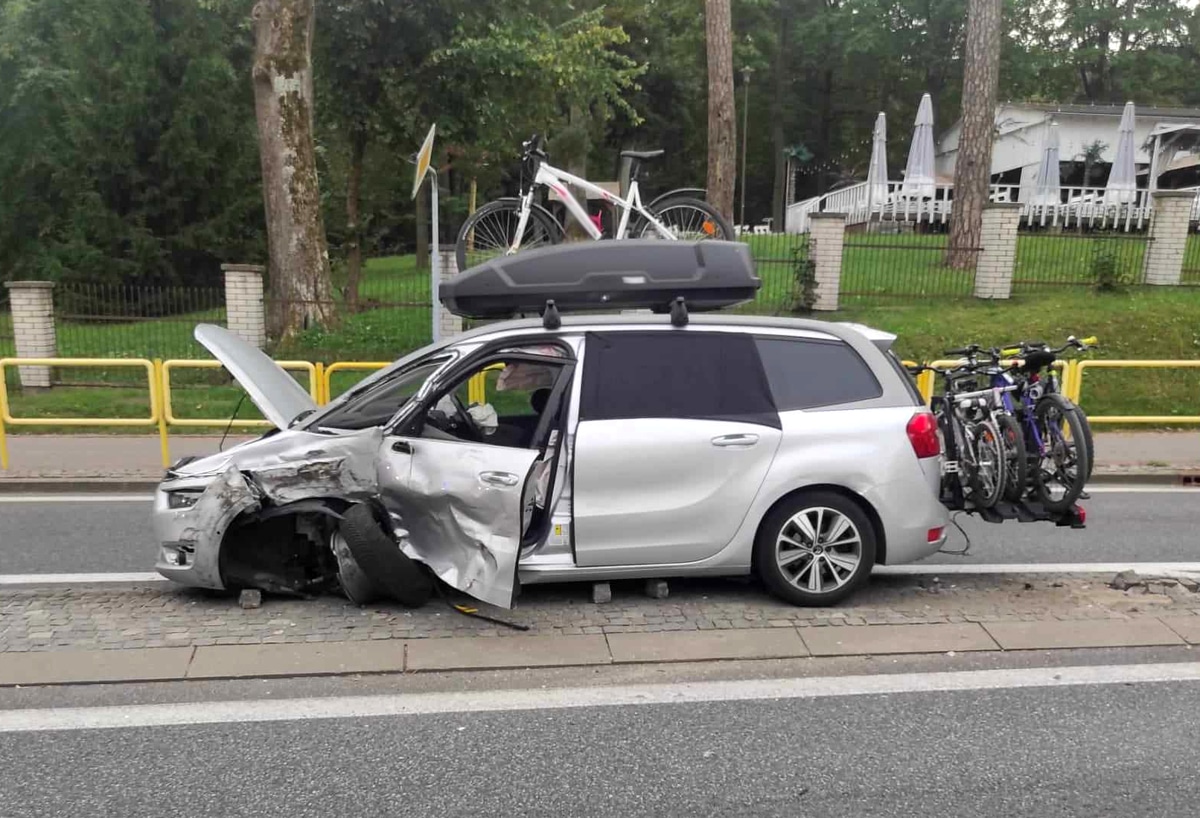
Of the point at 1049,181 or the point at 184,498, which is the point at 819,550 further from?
the point at 1049,181

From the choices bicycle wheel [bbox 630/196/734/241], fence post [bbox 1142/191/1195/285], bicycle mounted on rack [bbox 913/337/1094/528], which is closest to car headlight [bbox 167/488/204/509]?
bicycle mounted on rack [bbox 913/337/1094/528]

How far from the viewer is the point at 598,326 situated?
198 inches

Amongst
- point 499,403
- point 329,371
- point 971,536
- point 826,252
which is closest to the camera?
point 499,403

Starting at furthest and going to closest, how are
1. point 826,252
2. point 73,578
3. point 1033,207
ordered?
point 1033,207, point 826,252, point 73,578

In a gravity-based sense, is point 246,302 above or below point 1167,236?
below

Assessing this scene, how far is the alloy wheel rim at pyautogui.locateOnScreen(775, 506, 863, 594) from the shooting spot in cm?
Answer: 496

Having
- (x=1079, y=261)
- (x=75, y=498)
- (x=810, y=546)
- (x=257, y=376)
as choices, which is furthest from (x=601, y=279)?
(x=1079, y=261)

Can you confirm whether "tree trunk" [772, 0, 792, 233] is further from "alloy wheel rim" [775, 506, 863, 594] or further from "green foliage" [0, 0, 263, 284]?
"alloy wheel rim" [775, 506, 863, 594]

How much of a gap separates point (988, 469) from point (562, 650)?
9.10 ft

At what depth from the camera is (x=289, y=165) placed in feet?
49.4

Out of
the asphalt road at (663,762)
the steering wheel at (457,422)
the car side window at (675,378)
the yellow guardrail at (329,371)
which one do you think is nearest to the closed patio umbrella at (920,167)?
the yellow guardrail at (329,371)

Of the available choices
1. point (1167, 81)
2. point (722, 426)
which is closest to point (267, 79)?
point (722, 426)

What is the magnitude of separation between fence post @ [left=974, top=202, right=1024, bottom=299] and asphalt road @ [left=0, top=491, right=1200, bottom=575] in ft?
29.3

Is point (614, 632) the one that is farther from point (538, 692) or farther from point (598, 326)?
point (598, 326)
